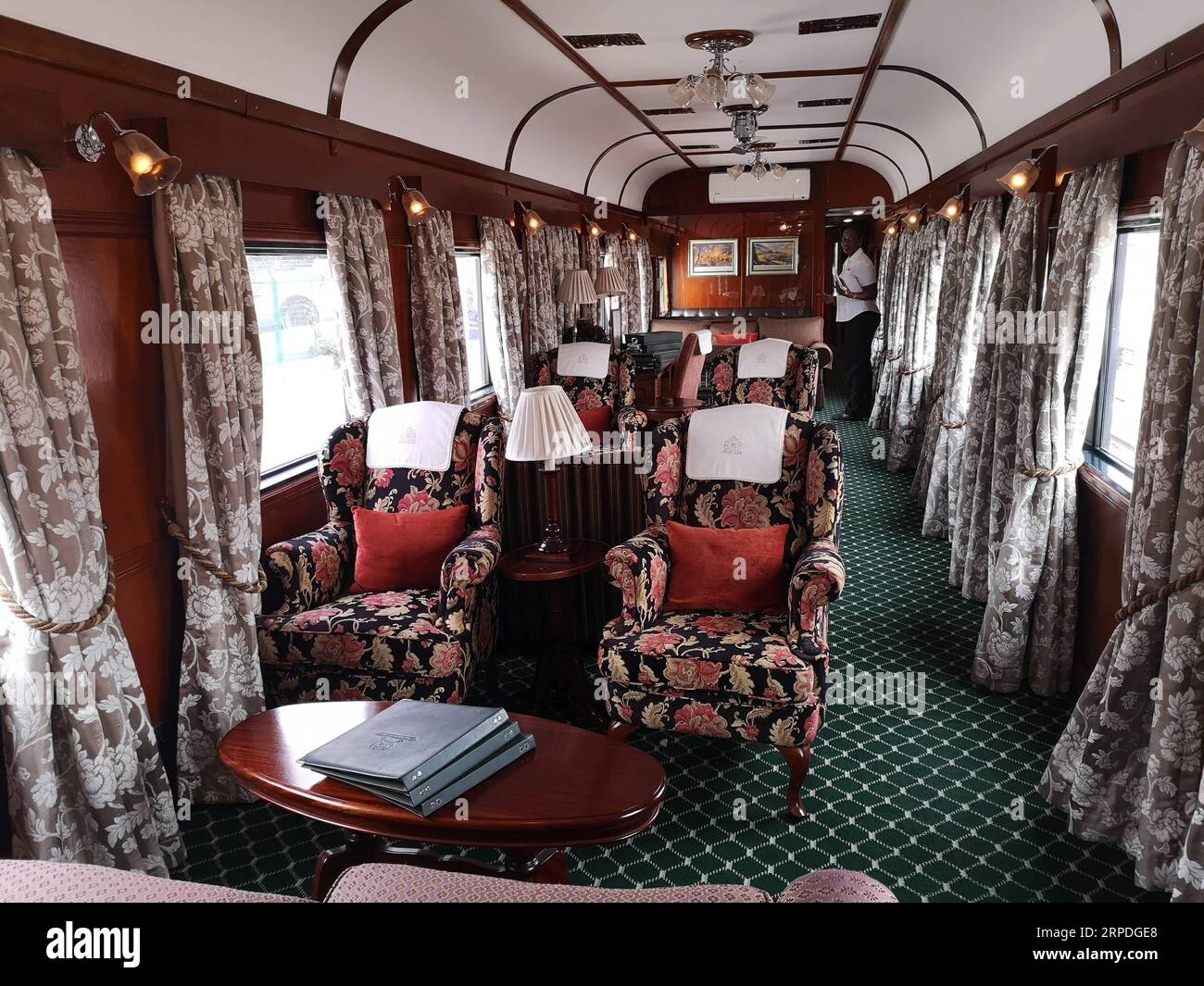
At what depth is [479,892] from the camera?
1052 millimetres

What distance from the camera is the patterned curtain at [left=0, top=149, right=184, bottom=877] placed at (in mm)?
2326

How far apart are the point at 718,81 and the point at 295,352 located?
8.14 feet

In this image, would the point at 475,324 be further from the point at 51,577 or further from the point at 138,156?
the point at 51,577

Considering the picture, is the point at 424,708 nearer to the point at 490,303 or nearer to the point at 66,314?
the point at 66,314

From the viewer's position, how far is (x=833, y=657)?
4.22 meters

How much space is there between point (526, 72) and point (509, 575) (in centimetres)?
340

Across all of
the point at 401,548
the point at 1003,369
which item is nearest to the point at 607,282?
the point at 1003,369

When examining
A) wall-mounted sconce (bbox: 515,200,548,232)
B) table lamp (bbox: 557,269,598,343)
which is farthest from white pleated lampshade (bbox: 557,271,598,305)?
wall-mounted sconce (bbox: 515,200,548,232)

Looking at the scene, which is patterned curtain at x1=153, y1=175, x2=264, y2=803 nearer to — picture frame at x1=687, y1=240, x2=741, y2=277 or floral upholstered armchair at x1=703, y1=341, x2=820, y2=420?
floral upholstered armchair at x1=703, y1=341, x2=820, y2=420

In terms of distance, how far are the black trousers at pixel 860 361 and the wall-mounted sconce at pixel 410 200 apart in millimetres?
6823

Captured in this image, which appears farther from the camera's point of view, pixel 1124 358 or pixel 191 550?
pixel 1124 358

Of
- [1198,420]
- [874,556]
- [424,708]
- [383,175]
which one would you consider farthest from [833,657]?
[383,175]

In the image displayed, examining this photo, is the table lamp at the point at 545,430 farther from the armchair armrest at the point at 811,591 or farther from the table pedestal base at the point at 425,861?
the table pedestal base at the point at 425,861
